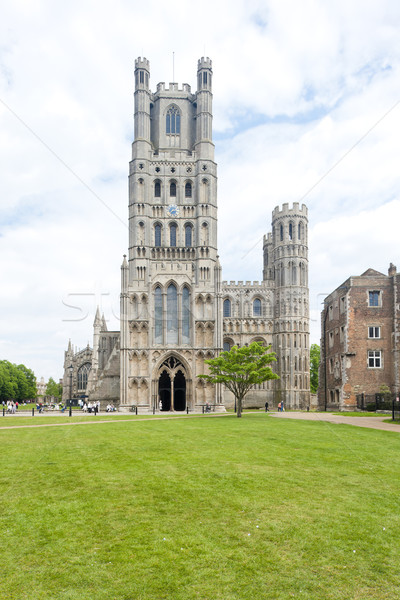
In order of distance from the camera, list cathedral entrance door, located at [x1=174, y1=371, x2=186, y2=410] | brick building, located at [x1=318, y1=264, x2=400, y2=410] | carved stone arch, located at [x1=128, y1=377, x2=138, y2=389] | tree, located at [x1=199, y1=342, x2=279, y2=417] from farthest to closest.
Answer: cathedral entrance door, located at [x1=174, y1=371, x2=186, y2=410]
carved stone arch, located at [x1=128, y1=377, x2=138, y2=389]
brick building, located at [x1=318, y1=264, x2=400, y2=410]
tree, located at [x1=199, y1=342, x2=279, y2=417]

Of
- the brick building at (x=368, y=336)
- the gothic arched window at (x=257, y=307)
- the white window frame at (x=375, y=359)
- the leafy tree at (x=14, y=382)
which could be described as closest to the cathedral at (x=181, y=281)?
the gothic arched window at (x=257, y=307)

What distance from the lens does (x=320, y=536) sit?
8.18 meters

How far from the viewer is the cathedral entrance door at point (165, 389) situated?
5947cm

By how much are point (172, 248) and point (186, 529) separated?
52374 millimetres

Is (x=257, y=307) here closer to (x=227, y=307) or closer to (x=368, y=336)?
(x=227, y=307)

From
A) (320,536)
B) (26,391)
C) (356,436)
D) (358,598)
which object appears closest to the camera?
(358,598)

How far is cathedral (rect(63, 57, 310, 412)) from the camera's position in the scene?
5716cm

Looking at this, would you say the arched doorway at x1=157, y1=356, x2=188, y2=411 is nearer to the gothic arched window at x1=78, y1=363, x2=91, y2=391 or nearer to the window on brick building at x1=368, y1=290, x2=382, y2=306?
the window on brick building at x1=368, y1=290, x2=382, y2=306

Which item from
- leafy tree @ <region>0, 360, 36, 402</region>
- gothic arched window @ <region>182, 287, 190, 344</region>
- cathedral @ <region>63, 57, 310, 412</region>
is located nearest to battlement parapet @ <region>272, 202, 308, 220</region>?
cathedral @ <region>63, 57, 310, 412</region>

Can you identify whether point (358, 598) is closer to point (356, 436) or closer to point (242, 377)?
point (356, 436)

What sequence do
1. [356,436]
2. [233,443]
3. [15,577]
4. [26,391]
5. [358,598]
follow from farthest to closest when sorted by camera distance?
[26,391] → [356,436] → [233,443] → [15,577] → [358,598]

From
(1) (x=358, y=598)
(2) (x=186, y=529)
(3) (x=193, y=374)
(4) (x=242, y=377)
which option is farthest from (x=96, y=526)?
(3) (x=193, y=374)

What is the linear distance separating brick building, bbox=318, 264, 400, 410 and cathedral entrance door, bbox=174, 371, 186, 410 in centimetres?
1897

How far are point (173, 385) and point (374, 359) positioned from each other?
75.5ft
